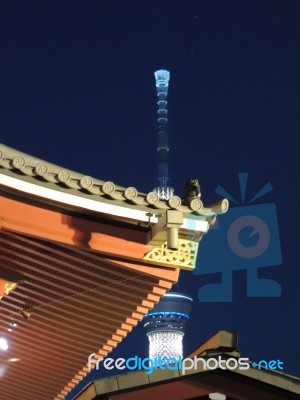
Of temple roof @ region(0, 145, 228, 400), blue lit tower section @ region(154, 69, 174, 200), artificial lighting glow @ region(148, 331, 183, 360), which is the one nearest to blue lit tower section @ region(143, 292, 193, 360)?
artificial lighting glow @ region(148, 331, 183, 360)

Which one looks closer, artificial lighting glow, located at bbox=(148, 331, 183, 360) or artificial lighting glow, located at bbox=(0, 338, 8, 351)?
artificial lighting glow, located at bbox=(0, 338, 8, 351)

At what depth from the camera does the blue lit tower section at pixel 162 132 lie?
9000 centimetres

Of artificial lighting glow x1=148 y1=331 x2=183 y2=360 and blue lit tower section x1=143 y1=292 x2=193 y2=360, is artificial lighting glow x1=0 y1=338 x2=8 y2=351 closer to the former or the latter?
artificial lighting glow x1=148 y1=331 x2=183 y2=360

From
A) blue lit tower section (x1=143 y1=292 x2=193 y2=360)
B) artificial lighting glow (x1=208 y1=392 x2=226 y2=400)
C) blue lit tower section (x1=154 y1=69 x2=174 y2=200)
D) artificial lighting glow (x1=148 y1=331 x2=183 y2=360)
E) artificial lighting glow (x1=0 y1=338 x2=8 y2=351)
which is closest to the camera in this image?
artificial lighting glow (x1=208 y1=392 x2=226 y2=400)

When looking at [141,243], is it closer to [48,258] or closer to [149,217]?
[149,217]

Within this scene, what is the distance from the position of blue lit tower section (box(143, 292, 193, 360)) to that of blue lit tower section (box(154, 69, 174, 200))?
11036 mm

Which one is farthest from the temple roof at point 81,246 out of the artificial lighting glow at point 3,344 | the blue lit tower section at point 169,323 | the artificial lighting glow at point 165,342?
the blue lit tower section at point 169,323

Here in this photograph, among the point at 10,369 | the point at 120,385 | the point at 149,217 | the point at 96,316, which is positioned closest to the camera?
the point at 120,385

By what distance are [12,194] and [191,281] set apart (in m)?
84.9

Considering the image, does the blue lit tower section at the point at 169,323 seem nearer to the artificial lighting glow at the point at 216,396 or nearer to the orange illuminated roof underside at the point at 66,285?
the orange illuminated roof underside at the point at 66,285

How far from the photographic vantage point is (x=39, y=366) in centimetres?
1301

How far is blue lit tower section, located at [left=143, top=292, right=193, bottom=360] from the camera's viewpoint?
3634 inches

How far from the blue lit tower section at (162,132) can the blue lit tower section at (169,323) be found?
434 inches

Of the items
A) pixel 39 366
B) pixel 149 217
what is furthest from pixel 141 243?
pixel 39 366
